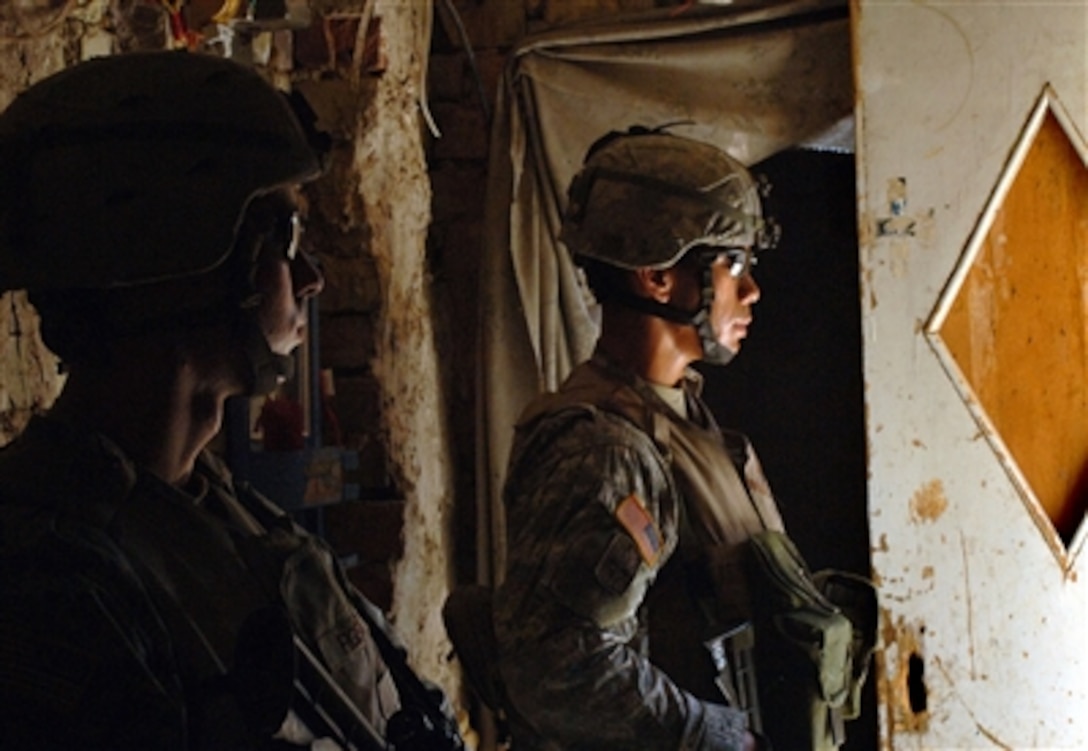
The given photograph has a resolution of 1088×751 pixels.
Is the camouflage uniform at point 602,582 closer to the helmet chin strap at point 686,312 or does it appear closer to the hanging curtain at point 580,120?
the helmet chin strap at point 686,312

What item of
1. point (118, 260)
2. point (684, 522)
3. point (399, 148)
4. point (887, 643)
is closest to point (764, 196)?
point (684, 522)

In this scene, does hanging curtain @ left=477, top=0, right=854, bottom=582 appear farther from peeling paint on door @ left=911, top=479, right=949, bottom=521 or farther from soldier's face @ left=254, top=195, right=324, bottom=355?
soldier's face @ left=254, top=195, right=324, bottom=355

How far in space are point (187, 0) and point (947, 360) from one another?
171cm

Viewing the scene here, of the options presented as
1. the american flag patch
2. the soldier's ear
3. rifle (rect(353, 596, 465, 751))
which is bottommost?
rifle (rect(353, 596, 465, 751))

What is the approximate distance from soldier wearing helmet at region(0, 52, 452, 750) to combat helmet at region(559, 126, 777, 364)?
81 cm

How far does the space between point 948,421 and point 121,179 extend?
Result: 79.2 inches

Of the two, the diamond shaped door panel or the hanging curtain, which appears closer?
the diamond shaped door panel

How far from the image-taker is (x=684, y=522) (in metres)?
1.87

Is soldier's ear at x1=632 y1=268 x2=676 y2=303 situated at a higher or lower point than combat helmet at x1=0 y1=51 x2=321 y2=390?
lower

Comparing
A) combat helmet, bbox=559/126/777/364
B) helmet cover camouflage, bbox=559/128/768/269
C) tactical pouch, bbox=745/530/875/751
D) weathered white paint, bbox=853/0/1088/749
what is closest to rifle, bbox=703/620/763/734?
tactical pouch, bbox=745/530/875/751

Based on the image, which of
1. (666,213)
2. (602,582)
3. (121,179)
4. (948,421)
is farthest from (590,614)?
(948,421)

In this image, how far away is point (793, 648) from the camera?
71.9 inches

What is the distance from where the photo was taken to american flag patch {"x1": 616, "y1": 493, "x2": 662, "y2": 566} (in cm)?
168

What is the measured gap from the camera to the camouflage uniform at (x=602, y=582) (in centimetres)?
164
